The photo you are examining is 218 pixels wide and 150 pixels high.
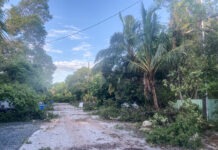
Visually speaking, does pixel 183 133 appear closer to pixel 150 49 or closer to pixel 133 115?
pixel 133 115

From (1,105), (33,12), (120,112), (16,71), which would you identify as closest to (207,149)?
(120,112)

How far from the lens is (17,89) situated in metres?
14.1

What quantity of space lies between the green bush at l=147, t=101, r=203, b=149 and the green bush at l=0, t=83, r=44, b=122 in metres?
9.16

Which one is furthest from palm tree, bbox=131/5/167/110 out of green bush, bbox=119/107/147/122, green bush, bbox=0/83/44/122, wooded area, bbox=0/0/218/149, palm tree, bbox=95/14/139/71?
green bush, bbox=0/83/44/122

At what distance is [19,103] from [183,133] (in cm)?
1017

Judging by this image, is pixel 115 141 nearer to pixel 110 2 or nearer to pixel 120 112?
pixel 120 112

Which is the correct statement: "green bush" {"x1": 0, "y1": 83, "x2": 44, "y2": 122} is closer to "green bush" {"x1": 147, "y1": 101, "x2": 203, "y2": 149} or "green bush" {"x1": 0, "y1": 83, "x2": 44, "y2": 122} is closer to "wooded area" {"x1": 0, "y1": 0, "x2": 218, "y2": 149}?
"wooded area" {"x1": 0, "y1": 0, "x2": 218, "y2": 149}

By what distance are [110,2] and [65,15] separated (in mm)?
5403

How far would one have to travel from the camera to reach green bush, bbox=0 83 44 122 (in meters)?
A: 13.3

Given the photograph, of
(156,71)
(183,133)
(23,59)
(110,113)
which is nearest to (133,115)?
(110,113)

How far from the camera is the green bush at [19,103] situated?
13344 millimetres

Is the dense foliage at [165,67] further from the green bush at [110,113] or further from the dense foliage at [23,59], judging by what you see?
the dense foliage at [23,59]

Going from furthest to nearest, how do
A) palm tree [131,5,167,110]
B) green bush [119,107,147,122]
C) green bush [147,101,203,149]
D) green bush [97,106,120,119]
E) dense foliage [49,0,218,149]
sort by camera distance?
green bush [97,106,120,119] < green bush [119,107,147,122] < palm tree [131,5,167,110] < dense foliage [49,0,218,149] < green bush [147,101,203,149]

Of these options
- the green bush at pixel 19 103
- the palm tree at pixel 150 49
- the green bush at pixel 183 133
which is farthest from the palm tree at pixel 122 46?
the green bush at pixel 183 133
